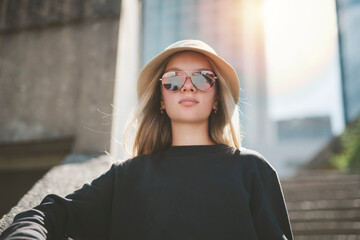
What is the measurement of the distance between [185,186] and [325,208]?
3.92 metres

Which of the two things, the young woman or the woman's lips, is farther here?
the woman's lips

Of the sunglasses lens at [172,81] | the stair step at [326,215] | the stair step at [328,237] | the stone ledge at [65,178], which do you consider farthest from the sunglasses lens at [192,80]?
the stair step at [326,215]

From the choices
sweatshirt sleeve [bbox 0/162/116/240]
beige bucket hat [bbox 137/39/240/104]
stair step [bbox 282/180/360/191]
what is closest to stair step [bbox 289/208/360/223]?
stair step [bbox 282/180/360/191]

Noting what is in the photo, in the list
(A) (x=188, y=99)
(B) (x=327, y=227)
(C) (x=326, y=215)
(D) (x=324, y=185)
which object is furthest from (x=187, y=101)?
(D) (x=324, y=185)

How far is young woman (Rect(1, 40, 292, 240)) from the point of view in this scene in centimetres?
158

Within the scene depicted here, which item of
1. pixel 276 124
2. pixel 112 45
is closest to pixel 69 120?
pixel 112 45

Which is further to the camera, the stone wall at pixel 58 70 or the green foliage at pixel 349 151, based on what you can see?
the green foliage at pixel 349 151

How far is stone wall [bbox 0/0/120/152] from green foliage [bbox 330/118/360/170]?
7.22 meters

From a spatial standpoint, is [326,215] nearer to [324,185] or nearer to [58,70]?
[324,185]

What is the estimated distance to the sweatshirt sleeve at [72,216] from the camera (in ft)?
4.36

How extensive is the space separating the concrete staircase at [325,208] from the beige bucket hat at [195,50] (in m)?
3.04

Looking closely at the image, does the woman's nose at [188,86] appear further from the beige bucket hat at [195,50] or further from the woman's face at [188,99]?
the beige bucket hat at [195,50]

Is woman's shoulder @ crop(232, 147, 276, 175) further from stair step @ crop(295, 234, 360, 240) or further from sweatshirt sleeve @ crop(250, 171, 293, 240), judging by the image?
stair step @ crop(295, 234, 360, 240)

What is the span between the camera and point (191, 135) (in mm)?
1950
